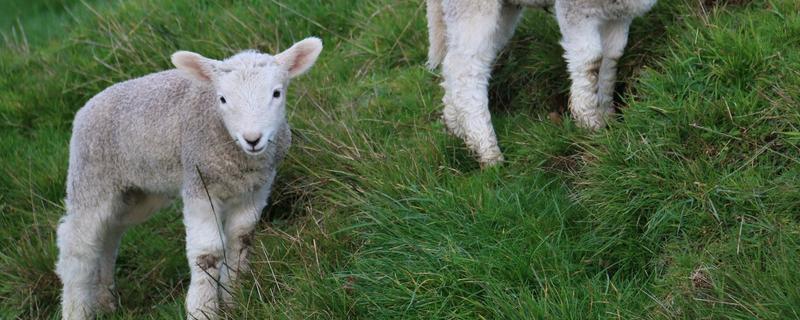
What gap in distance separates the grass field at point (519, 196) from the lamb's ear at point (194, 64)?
961 mm

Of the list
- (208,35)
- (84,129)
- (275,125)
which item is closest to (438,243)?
(275,125)

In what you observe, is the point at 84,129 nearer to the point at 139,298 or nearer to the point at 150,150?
the point at 150,150

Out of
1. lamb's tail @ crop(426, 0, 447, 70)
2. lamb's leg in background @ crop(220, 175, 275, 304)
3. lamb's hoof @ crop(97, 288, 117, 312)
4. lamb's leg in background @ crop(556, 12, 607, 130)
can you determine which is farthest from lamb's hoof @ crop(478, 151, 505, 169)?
lamb's hoof @ crop(97, 288, 117, 312)

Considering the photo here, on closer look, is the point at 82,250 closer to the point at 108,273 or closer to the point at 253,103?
the point at 108,273

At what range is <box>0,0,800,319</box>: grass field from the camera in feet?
16.0

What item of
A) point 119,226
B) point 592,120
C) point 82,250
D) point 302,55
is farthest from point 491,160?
point 82,250

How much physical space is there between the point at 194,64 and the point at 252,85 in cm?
41

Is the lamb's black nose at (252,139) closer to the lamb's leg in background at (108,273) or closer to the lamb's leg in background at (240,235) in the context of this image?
the lamb's leg in background at (240,235)

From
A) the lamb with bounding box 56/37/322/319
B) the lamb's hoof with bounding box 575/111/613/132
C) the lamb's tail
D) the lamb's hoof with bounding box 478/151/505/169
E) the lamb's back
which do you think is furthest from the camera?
the lamb's tail

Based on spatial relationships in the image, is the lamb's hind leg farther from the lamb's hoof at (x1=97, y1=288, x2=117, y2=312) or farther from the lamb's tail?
the lamb's tail

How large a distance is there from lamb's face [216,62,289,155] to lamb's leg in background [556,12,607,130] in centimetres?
157

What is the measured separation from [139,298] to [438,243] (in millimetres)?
2348

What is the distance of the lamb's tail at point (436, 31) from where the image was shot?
6898 millimetres

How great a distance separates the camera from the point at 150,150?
19.6 ft
